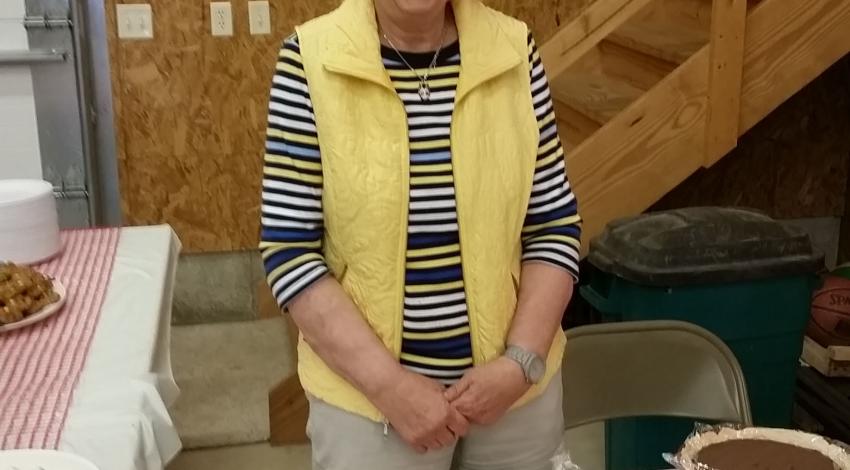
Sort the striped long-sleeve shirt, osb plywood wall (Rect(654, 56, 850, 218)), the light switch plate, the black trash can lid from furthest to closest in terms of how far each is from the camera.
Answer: osb plywood wall (Rect(654, 56, 850, 218)) → the light switch plate → the black trash can lid → the striped long-sleeve shirt

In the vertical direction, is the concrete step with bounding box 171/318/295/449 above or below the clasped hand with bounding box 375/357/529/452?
below

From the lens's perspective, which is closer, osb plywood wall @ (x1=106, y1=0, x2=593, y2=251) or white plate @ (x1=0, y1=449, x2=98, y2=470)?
white plate @ (x1=0, y1=449, x2=98, y2=470)

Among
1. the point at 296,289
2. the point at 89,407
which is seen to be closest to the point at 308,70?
the point at 296,289

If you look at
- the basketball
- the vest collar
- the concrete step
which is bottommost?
the concrete step

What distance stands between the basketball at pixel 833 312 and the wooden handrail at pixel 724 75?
60cm

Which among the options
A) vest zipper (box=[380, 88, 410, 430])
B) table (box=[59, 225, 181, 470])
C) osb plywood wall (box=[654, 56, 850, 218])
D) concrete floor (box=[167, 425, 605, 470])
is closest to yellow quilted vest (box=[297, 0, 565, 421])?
vest zipper (box=[380, 88, 410, 430])

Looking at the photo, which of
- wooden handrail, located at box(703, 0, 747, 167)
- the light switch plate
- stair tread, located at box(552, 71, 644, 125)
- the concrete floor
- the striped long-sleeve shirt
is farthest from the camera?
the light switch plate

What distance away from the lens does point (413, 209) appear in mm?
1194

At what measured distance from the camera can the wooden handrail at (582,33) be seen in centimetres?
329

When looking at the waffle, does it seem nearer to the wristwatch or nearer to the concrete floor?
the wristwatch

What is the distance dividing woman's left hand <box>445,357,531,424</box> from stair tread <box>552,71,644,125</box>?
1429 millimetres

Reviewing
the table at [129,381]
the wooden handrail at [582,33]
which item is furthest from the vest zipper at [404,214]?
the wooden handrail at [582,33]

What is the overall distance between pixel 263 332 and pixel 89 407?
6.78ft

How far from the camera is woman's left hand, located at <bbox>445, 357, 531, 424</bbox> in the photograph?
121 centimetres
